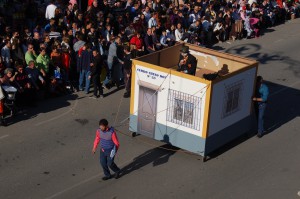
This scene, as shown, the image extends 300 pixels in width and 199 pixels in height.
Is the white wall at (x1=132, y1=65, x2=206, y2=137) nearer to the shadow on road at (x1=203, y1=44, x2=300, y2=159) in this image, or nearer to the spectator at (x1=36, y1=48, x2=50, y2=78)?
the shadow on road at (x1=203, y1=44, x2=300, y2=159)

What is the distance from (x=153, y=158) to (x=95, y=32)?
672 cm

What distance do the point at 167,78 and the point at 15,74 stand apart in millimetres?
4746

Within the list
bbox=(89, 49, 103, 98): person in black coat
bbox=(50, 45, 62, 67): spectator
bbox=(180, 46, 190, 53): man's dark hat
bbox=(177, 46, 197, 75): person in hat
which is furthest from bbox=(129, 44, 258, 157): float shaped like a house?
bbox=(50, 45, 62, 67): spectator

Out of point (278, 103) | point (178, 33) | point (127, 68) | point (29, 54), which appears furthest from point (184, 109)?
point (178, 33)

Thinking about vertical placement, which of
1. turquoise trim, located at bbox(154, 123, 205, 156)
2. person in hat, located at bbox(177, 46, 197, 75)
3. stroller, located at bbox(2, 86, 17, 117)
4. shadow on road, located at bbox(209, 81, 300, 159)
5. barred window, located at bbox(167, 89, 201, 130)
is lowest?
shadow on road, located at bbox(209, 81, 300, 159)

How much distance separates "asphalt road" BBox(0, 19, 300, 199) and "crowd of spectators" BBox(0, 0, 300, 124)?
0.83 m

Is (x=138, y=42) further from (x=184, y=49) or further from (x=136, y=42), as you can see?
(x=184, y=49)

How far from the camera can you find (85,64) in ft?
63.3

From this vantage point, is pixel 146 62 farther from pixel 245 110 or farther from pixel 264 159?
pixel 264 159

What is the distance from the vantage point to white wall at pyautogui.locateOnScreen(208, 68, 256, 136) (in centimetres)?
1521

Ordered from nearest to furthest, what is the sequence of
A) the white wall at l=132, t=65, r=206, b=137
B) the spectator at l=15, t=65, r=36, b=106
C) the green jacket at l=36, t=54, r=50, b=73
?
the white wall at l=132, t=65, r=206, b=137
the spectator at l=15, t=65, r=36, b=106
the green jacket at l=36, t=54, r=50, b=73

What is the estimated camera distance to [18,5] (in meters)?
22.5

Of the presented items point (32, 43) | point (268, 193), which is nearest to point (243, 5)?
point (32, 43)

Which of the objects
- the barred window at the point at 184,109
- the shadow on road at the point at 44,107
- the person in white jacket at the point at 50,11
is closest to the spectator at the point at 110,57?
the shadow on road at the point at 44,107
